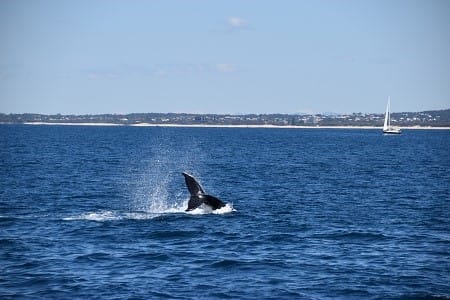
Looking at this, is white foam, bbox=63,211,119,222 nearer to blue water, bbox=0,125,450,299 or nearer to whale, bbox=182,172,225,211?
blue water, bbox=0,125,450,299

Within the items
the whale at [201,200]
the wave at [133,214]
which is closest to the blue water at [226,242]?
the wave at [133,214]

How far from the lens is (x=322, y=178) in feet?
216

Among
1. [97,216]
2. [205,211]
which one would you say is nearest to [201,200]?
[205,211]

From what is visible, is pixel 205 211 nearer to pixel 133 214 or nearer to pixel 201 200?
pixel 201 200

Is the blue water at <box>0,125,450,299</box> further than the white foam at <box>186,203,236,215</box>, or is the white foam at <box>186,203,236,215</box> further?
the white foam at <box>186,203,236,215</box>

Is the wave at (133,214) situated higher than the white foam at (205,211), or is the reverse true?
the white foam at (205,211)

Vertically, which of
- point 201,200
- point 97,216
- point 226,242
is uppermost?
point 201,200

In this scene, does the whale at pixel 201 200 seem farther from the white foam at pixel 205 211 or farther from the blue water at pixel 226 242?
the blue water at pixel 226 242

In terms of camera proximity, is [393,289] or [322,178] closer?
[393,289]

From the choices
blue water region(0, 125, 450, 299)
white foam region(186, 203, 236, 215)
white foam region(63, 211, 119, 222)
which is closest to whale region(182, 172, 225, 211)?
white foam region(186, 203, 236, 215)

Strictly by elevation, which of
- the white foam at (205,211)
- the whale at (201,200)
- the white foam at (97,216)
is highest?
the whale at (201,200)

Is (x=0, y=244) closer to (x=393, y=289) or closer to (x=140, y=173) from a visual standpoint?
(x=393, y=289)

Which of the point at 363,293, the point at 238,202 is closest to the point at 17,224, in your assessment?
the point at 238,202

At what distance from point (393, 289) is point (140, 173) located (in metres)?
51.0
